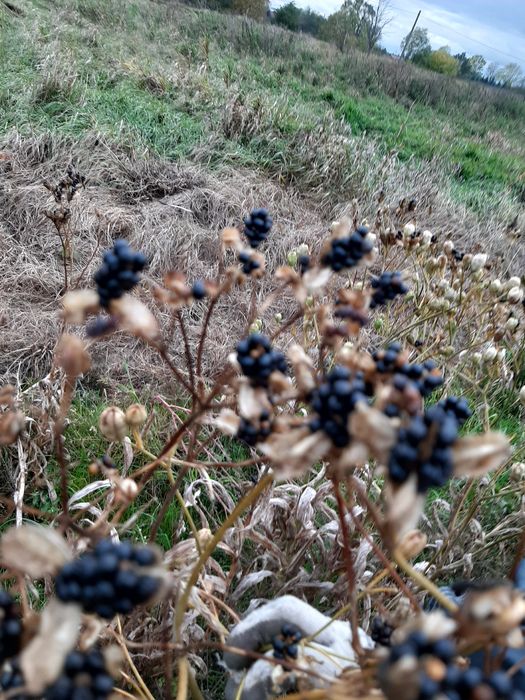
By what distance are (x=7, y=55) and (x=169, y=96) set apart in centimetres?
146

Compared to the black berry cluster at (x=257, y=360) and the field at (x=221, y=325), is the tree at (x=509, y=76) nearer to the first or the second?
the field at (x=221, y=325)

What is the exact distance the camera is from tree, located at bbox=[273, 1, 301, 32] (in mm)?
16031

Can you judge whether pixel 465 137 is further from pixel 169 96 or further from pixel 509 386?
pixel 509 386

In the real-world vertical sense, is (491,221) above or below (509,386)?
above

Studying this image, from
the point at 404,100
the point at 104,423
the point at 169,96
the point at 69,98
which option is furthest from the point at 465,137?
the point at 104,423

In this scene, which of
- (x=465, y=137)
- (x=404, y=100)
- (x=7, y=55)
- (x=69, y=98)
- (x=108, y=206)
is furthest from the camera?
→ (x=404, y=100)

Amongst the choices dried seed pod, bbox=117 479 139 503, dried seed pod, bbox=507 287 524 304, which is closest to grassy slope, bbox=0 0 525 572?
dried seed pod, bbox=507 287 524 304

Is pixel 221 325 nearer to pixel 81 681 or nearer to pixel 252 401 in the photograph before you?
pixel 252 401

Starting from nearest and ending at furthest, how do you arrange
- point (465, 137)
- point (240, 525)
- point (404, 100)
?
point (240, 525) → point (465, 137) → point (404, 100)

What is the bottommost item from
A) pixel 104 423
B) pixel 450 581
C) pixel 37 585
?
pixel 37 585

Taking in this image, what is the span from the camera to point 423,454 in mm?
379

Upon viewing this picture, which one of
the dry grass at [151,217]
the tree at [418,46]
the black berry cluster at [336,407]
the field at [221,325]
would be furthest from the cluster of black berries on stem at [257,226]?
the tree at [418,46]

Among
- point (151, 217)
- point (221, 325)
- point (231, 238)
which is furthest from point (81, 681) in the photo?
point (151, 217)

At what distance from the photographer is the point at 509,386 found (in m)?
2.39
